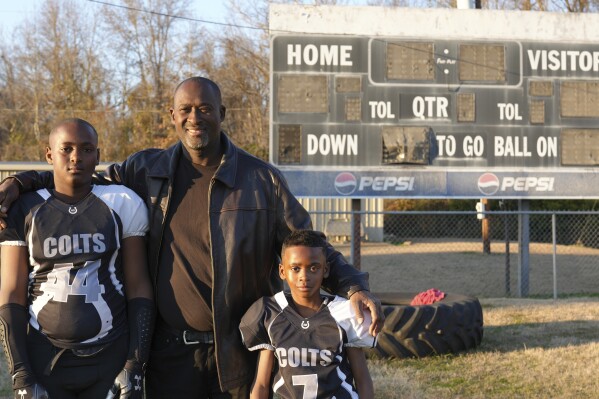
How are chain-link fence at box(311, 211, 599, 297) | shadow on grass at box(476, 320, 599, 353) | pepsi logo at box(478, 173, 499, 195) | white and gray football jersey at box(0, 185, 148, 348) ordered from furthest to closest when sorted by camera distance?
chain-link fence at box(311, 211, 599, 297) < pepsi logo at box(478, 173, 499, 195) < shadow on grass at box(476, 320, 599, 353) < white and gray football jersey at box(0, 185, 148, 348)

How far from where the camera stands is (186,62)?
35.1 metres

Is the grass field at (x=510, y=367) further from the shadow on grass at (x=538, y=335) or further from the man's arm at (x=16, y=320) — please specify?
the man's arm at (x=16, y=320)

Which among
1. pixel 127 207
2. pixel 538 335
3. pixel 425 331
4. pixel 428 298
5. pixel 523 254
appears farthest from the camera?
pixel 523 254

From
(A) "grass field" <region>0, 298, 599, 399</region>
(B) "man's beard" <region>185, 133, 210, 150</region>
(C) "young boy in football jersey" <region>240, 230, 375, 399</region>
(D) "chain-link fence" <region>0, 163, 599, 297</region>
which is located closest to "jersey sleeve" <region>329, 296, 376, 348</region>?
(C) "young boy in football jersey" <region>240, 230, 375, 399</region>

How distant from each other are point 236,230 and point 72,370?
826 millimetres

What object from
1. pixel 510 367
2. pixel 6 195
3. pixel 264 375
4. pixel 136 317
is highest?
pixel 6 195

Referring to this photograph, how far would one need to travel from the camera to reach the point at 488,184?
11812 millimetres

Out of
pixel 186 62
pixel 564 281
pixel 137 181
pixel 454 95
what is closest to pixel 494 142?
pixel 454 95

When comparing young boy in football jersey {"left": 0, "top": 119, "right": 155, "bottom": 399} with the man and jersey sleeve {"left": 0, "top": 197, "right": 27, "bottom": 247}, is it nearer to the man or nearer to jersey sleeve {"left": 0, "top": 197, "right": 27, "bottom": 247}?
jersey sleeve {"left": 0, "top": 197, "right": 27, "bottom": 247}

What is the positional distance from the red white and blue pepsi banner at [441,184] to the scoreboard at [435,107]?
Result: 0.01 meters

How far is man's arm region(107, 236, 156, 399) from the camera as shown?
10.3 feet

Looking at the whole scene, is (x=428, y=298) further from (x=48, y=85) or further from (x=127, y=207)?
(x=48, y=85)

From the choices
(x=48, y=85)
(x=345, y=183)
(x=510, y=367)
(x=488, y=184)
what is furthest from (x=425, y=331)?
(x=48, y=85)

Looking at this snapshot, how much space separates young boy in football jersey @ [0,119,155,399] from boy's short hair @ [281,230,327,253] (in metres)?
0.61
